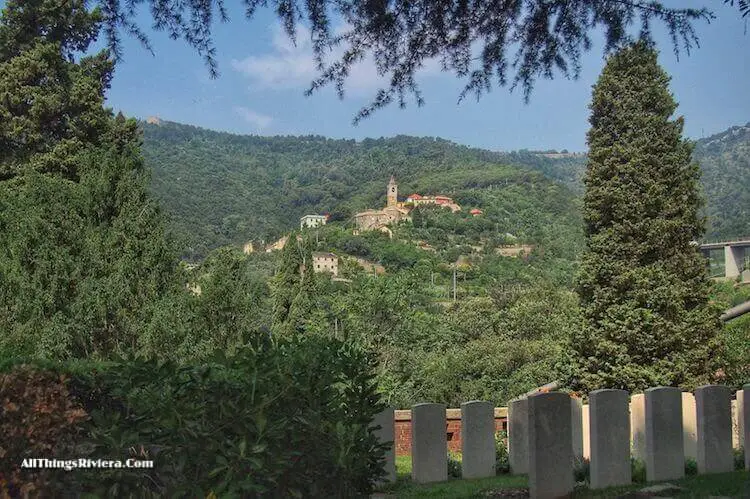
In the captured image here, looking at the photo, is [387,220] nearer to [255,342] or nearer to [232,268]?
[232,268]

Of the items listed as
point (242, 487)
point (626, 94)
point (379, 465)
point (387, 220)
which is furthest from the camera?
point (387, 220)

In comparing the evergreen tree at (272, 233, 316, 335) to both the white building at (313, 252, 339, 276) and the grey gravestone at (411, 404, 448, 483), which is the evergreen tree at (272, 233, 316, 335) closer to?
the grey gravestone at (411, 404, 448, 483)

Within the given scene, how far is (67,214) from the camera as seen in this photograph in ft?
49.4

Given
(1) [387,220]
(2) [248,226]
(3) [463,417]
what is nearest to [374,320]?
(3) [463,417]

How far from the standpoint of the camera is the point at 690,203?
1898 cm

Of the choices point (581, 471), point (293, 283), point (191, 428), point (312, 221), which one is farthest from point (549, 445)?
point (312, 221)

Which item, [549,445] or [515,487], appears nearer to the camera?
[549,445]

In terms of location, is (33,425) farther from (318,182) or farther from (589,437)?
(318,182)

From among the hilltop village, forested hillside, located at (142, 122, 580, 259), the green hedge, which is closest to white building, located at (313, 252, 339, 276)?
the hilltop village

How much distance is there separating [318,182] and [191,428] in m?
133

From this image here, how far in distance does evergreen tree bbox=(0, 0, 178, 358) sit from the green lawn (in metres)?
7.52

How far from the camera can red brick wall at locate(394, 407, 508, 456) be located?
11398 mm

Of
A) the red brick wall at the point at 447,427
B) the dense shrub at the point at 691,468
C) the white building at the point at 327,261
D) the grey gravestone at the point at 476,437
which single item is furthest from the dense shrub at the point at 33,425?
the white building at the point at 327,261

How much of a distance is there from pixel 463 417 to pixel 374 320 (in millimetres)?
22109
